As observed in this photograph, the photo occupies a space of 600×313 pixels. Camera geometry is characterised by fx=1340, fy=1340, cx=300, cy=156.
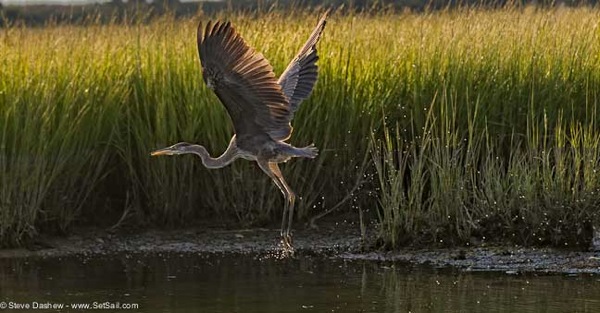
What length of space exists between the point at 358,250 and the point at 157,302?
1.95 m

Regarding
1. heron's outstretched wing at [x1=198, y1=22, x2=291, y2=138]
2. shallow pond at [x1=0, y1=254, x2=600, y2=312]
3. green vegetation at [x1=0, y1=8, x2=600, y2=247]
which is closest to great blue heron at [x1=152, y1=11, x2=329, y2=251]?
heron's outstretched wing at [x1=198, y1=22, x2=291, y2=138]

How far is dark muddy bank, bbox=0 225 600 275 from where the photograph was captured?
27.7ft

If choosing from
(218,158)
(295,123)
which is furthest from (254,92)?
(295,123)

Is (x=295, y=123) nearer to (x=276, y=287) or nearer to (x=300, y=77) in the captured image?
(x=300, y=77)

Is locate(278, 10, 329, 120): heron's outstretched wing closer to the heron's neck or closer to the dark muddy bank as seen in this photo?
the heron's neck

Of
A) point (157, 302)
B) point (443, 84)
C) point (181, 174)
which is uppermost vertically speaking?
point (443, 84)

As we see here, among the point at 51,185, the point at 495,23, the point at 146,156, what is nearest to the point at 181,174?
the point at 146,156

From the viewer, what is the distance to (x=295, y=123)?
9.73 m

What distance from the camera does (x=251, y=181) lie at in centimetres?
958

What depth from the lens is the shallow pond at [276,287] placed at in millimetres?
7316

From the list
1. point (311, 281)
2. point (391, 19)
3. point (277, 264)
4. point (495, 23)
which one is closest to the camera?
point (311, 281)

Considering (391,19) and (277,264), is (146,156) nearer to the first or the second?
(277,264)

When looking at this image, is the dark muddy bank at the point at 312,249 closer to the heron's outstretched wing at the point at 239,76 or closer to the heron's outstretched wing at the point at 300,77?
the heron's outstretched wing at the point at 300,77

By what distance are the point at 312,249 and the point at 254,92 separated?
2.04m
